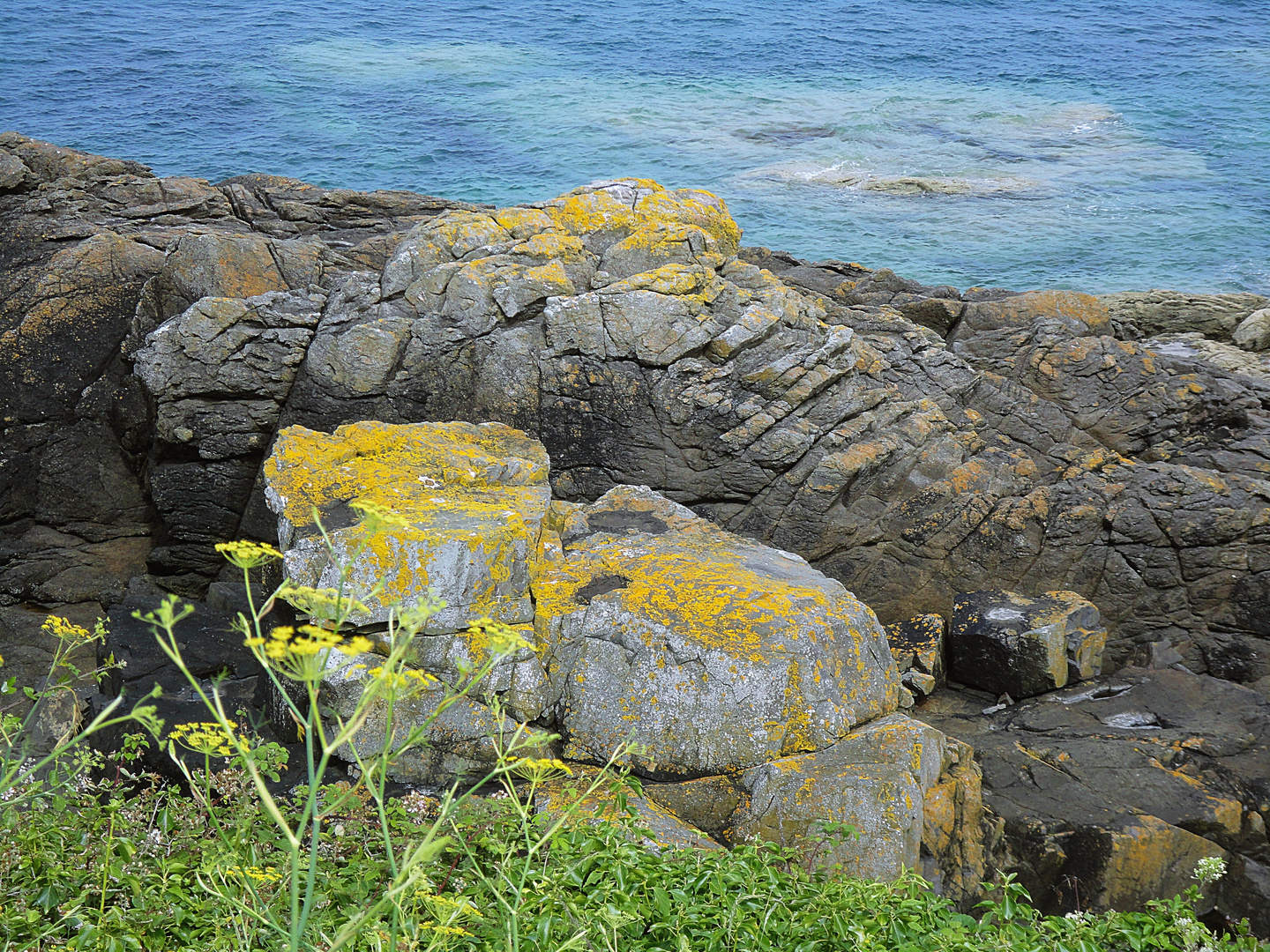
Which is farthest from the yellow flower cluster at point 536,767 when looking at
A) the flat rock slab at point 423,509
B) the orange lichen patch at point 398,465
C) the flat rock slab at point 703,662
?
the orange lichen patch at point 398,465

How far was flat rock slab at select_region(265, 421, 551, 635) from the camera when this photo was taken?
5.57 meters

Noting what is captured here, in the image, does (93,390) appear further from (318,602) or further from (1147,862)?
(1147,862)

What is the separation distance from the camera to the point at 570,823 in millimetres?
4238

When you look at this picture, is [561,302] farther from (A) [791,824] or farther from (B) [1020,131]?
(B) [1020,131]

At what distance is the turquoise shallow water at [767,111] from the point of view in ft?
78.3

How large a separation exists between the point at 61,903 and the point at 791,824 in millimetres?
3572

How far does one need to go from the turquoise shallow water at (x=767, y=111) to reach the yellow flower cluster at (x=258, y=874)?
19.9m

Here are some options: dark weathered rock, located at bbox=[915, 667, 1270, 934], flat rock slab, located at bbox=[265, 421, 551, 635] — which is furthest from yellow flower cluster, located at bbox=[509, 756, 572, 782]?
dark weathered rock, located at bbox=[915, 667, 1270, 934]

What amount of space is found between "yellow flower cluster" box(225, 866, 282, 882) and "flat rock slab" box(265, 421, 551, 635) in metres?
1.65

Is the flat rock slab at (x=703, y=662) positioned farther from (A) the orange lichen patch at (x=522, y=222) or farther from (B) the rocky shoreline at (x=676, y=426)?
(A) the orange lichen patch at (x=522, y=222)

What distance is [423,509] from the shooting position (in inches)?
240

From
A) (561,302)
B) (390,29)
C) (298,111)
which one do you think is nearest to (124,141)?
(298,111)

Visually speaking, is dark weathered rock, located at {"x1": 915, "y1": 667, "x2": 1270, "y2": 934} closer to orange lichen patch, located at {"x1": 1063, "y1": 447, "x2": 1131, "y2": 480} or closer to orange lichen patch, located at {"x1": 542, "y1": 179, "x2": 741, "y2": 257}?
orange lichen patch, located at {"x1": 1063, "y1": 447, "x2": 1131, "y2": 480}

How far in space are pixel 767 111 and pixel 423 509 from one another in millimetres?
30854
